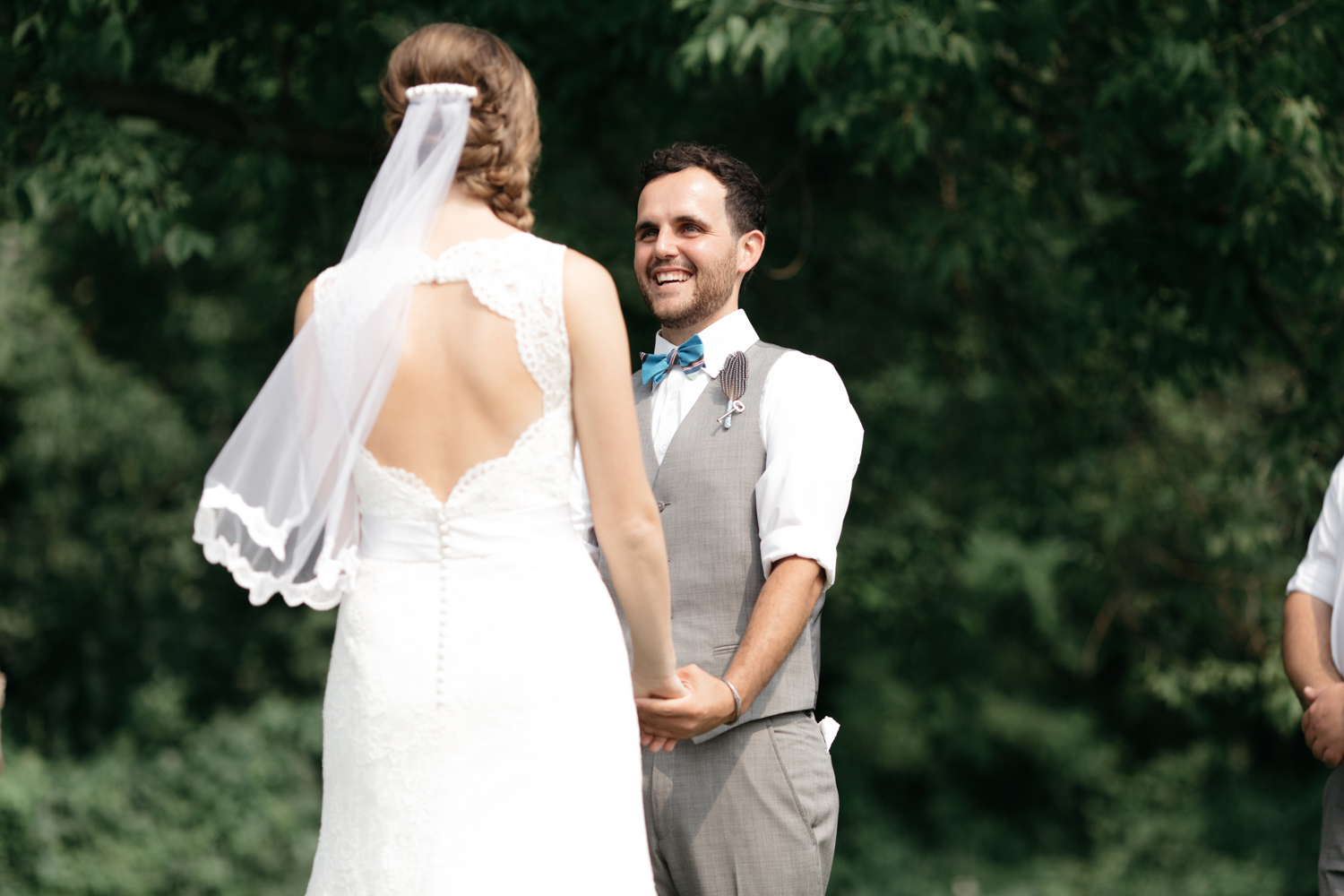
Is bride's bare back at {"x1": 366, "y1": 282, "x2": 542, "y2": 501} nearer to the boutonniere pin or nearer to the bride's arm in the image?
the bride's arm

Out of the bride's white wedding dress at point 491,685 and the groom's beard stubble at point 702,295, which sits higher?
the groom's beard stubble at point 702,295

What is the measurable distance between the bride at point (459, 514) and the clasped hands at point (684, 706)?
0.47 feet

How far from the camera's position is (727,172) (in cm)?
268

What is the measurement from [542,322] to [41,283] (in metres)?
8.50

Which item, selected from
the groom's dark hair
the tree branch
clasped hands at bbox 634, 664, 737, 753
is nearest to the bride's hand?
clasped hands at bbox 634, 664, 737, 753

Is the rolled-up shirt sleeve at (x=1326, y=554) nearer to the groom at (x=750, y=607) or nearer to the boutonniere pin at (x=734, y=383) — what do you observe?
the groom at (x=750, y=607)

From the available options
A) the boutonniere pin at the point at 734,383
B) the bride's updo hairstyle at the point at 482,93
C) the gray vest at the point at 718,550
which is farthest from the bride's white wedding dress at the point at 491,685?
the boutonniere pin at the point at 734,383

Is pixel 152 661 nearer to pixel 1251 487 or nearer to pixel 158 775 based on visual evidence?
pixel 158 775

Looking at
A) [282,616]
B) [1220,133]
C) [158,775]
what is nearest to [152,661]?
[282,616]

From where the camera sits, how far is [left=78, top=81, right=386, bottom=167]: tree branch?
4.83 m

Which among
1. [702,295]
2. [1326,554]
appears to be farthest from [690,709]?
[1326,554]

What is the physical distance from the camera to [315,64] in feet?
17.0

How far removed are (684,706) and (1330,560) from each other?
1597 mm

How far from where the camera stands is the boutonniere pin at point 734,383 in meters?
2.49
